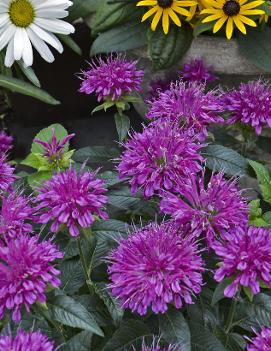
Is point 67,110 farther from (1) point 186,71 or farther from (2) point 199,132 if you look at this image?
(2) point 199,132

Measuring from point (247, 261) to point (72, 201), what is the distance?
0.23 meters

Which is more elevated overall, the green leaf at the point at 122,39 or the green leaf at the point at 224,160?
the green leaf at the point at 122,39

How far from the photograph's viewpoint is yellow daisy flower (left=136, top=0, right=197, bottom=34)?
123 cm

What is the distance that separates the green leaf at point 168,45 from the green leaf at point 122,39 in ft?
0.12

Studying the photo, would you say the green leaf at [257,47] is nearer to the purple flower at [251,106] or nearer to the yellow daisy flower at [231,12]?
the yellow daisy flower at [231,12]

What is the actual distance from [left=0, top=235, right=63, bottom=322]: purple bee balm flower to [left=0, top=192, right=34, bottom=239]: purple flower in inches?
2.3

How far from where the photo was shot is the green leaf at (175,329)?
28.3 inches

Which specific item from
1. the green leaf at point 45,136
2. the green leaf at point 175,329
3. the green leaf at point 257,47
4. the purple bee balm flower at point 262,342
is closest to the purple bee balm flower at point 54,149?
the green leaf at point 45,136

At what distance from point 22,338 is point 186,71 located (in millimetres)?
780

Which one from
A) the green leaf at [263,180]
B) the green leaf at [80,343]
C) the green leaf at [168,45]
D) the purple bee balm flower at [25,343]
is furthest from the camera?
the green leaf at [168,45]

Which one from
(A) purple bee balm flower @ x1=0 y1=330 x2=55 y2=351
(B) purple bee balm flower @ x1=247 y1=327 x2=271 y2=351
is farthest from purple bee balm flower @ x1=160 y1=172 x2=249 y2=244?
(A) purple bee balm flower @ x1=0 y1=330 x2=55 y2=351

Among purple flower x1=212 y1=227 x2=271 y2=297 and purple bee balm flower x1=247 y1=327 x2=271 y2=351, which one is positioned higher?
purple flower x1=212 y1=227 x2=271 y2=297

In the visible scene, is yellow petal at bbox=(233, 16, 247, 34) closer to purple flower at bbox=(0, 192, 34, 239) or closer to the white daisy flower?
the white daisy flower

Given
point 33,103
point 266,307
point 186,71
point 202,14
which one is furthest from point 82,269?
point 33,103
